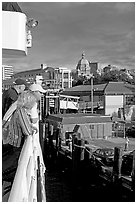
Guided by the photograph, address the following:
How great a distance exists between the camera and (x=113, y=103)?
8.93 metres

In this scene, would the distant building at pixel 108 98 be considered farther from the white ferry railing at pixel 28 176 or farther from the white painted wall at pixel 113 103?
the white ferry railing at pixel 28 176

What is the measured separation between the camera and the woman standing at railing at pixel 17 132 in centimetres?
39

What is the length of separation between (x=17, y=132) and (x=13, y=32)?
0.45 ft

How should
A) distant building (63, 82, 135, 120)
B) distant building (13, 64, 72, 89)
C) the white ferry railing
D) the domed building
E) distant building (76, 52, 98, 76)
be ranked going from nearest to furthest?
the white ferry railing
distant building (13, 64, 72, 89)
the domed building
distant building (76, 52, 98, 76)
distant building (63, 82, 135, 120)

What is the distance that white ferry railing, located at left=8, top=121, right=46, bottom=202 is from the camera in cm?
37

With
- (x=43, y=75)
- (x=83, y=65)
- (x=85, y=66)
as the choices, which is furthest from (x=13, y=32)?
(x=85, y=66)

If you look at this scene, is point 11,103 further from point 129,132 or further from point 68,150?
point 129,132

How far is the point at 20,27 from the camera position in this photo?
38cm

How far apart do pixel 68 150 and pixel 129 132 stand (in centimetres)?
221

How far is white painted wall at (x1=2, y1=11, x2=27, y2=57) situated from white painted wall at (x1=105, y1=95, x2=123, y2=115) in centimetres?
825

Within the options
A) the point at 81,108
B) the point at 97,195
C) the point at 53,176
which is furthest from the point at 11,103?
the point at 81,108

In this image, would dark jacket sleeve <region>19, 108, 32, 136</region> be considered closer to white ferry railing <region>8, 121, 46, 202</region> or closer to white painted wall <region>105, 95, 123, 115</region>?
white ferry railing <region>8, 121, 46, 202</region>

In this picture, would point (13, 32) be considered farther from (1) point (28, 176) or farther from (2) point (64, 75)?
(2) point (64, 75)

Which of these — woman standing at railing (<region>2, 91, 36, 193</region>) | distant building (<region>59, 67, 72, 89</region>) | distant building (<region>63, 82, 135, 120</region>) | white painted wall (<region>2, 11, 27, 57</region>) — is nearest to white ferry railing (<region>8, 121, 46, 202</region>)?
woman standing at railing (<region>2, 91, 36, 193</region>)
